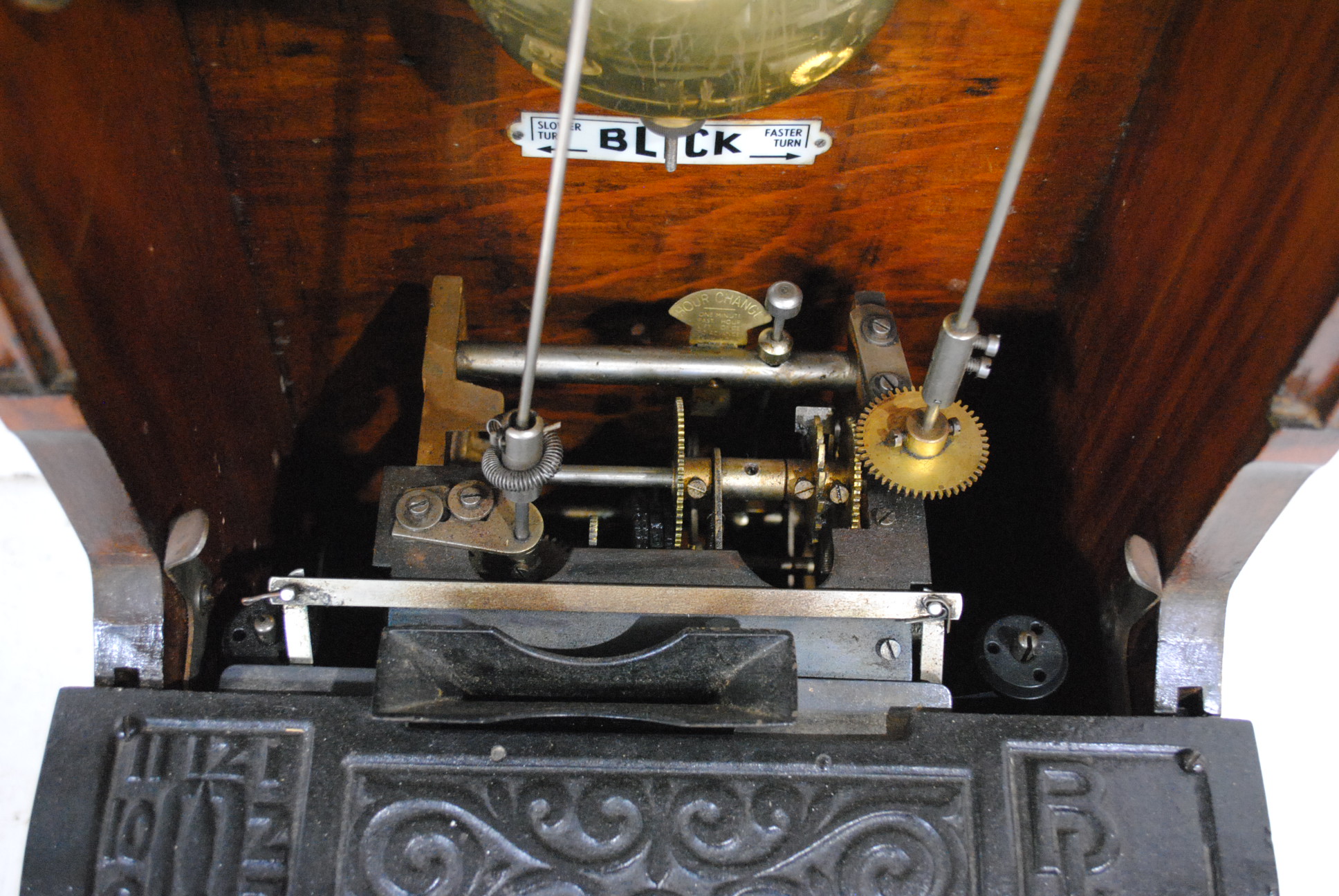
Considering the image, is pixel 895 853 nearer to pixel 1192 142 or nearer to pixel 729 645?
pixel 729 645

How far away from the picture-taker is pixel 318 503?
5.46 feet

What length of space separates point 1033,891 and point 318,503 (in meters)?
1.10

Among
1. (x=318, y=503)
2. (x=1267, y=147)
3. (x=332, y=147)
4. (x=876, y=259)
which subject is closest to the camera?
(x=1267, y=147)

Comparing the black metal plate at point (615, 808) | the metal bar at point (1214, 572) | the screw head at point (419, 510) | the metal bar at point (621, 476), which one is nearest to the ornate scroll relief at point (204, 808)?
the black metal plate at point (615, 808)

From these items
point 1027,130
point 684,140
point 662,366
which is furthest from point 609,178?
point 1027,130

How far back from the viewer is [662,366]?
4.38 ft

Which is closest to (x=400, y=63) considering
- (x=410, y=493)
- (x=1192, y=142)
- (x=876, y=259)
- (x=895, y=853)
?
(x=410, y=493)

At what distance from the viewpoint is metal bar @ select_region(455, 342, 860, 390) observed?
1.33 m

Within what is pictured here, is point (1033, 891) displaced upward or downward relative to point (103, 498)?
downward

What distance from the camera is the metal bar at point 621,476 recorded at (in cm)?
128

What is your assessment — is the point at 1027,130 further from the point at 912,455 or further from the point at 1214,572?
the point at 1214,572

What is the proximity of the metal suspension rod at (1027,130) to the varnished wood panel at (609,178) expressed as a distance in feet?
1.63

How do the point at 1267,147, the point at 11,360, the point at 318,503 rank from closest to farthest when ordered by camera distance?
the point at 11,360 < the point at 1267,147 < the point at 318,503

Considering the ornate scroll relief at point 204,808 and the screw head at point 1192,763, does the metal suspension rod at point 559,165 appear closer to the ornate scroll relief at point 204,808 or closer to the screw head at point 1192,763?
the ornate scroll relief at point 204,808
